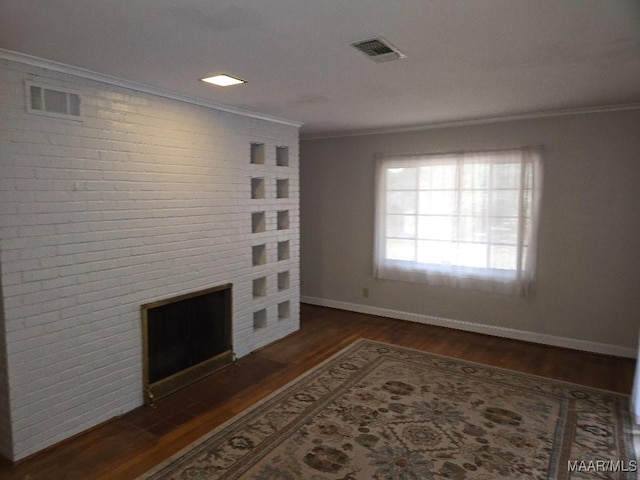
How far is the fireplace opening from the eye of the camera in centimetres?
332

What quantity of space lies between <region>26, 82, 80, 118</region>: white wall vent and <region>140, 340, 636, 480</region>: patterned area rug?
7.47 feet

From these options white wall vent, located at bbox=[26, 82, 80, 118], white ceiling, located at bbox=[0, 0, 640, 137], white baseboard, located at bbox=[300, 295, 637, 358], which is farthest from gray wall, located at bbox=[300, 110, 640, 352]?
white wall vent, located at bbox=[26, 82, 80, 118]

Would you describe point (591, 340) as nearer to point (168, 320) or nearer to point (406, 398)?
point (406, 398)

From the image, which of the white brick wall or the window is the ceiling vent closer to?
the white brick wall

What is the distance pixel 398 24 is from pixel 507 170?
305 centimetres

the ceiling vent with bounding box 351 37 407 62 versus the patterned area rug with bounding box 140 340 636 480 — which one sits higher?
the ceiling vent with bounding box 351 37 407 62

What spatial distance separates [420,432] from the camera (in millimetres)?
2840

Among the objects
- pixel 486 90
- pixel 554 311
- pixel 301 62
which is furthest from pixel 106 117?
pixel 554 311

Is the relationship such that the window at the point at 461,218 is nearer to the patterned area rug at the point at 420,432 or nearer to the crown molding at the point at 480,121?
the crown molding at the point at 480,121

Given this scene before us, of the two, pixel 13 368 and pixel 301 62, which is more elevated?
pixel 301 62

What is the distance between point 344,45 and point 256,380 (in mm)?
2761

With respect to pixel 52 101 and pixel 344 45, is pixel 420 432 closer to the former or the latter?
pixel 344 45

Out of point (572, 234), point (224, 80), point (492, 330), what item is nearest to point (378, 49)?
point (224, 80)

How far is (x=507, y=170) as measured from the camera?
4555 mm
